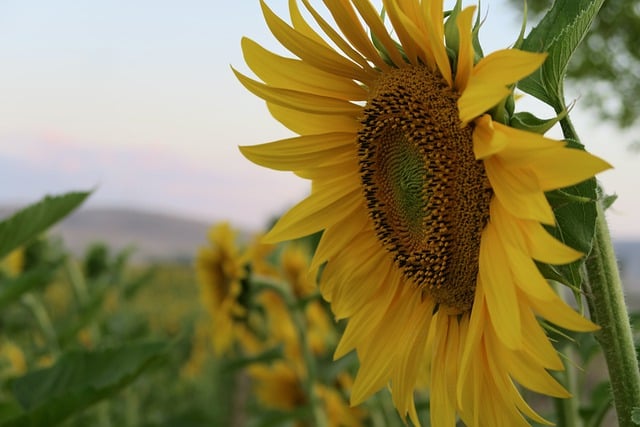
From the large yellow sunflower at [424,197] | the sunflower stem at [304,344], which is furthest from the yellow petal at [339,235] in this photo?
the sunflower stem at [304,344]

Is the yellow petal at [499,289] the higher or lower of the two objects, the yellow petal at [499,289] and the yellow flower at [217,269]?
the higher

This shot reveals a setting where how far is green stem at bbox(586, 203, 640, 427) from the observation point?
0.58 m

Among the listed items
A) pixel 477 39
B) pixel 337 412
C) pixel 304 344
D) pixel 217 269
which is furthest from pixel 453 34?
pixel 337 412

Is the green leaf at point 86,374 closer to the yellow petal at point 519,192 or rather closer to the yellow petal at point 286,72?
the yellow petal at point 286,72

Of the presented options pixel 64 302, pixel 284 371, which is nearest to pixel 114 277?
pixel 284 371

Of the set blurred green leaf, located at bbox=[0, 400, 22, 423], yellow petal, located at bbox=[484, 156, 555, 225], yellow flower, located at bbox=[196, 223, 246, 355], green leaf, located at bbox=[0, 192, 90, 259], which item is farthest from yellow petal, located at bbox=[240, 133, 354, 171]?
yellow flower, located at bbox=[196, 223, 246, 355]

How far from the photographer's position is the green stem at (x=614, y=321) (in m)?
0.58

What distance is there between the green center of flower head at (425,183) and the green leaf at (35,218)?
415 mm

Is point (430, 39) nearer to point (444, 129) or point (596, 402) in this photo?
point (444, 129)

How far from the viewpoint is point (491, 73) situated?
560 millimetres

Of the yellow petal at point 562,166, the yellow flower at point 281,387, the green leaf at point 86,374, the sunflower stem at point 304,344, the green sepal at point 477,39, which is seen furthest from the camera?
the yellow flower at point 281,387

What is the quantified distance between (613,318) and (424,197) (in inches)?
8.0

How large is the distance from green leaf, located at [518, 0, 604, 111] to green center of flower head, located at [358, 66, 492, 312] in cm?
7

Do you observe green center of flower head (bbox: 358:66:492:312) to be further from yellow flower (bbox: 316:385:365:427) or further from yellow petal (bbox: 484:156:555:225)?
yellow flower (bbox: 316:385:365:427)
